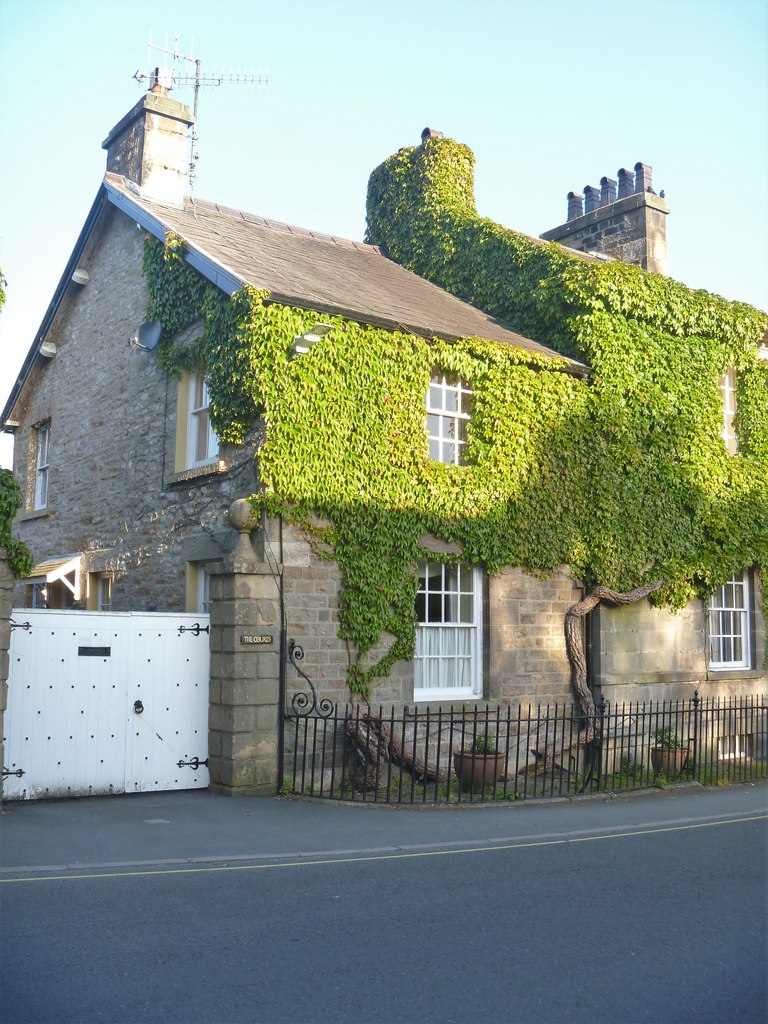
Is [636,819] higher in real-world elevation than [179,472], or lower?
lower

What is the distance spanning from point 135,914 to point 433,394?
30.5 feet

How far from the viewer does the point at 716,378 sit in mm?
17734

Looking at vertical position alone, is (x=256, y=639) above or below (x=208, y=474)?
below

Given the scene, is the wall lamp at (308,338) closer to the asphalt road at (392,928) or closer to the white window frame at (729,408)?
the asphalt road at (392,928)

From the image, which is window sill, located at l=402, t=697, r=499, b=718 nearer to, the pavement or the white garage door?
the pavement

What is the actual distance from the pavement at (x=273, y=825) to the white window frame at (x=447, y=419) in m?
5.16

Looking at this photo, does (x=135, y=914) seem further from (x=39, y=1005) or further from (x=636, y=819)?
(x=636, y=819)

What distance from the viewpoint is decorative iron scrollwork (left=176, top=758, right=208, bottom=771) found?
38.4 ft

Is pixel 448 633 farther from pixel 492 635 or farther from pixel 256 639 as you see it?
pixel 256 639

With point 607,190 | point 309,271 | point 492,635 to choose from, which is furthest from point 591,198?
point 492,635

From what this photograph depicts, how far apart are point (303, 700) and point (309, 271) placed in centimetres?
682

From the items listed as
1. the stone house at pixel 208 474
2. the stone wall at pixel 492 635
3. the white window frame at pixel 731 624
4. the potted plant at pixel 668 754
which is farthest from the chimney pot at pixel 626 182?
the potted plant at pixel 668 754

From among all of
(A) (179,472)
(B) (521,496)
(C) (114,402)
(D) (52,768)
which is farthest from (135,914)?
(C) (114,402)

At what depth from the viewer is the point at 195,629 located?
39.3ft
